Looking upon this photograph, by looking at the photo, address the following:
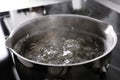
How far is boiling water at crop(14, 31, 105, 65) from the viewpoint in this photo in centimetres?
66

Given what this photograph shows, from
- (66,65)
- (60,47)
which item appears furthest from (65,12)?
(66,65)

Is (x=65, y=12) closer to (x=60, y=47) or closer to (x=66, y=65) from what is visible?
(x=60, y=47)

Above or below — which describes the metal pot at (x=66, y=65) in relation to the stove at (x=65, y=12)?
above

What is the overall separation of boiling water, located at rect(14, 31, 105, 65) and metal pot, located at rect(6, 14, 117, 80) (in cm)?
3

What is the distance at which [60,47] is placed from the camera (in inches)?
28.9

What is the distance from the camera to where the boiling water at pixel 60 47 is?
0.66 metres

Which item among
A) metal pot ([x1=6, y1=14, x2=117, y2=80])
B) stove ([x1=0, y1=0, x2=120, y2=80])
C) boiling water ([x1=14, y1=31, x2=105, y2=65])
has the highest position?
metal pot ([x1=6, y1=14, x2=117, y2=80])

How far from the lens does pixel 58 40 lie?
80 centimetres

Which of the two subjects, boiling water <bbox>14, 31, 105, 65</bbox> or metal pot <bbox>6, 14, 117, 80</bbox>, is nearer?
metal pot <bbox>6, 14, 117, 80</bbox>

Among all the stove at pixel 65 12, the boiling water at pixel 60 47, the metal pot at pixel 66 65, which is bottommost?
the stove at pixel 65 12

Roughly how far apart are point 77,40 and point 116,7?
52 centimetres

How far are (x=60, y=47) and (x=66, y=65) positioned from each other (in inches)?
8.2

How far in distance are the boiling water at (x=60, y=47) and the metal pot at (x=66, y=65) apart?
3 centimetres

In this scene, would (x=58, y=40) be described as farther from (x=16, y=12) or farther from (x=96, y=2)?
(x=96, y=2)
